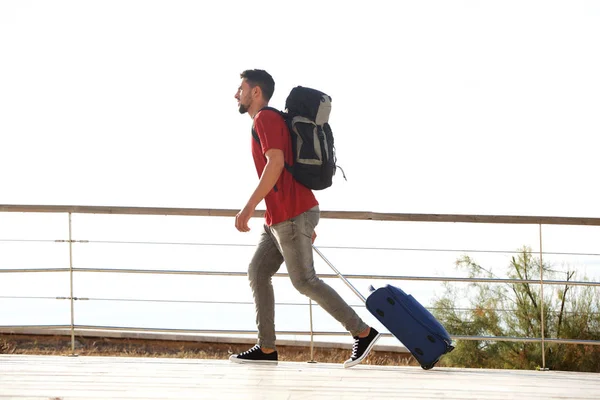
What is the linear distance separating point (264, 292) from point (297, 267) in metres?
0.32

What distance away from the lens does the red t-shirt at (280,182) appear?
143 inches

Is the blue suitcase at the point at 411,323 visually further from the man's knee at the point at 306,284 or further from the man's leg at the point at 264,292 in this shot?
the man's leg at the point at 264,292

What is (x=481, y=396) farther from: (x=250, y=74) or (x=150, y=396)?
A: (x=250, y=74)

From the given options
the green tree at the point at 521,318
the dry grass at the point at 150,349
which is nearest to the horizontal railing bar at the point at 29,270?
the dry grass at the point at 150,349

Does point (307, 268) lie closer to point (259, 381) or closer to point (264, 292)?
point (264, 292)

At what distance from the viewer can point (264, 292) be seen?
394 cm

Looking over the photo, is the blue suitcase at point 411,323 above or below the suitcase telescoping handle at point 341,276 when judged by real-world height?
below

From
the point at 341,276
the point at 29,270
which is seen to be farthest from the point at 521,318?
the point at 29,270

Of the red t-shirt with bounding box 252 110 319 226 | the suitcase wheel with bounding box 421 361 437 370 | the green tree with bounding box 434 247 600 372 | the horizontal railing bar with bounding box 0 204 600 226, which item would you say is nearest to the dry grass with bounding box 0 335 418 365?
the green tree with bounding box 434 247 600 372

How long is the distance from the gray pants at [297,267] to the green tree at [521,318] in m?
6.30

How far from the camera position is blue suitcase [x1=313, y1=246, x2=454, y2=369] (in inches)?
145

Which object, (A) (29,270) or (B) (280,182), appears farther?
(A) (29,270)

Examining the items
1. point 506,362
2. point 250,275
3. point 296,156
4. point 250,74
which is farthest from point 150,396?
point 506,362

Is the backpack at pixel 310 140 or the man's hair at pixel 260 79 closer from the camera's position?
the backpack at pixel 310 140
